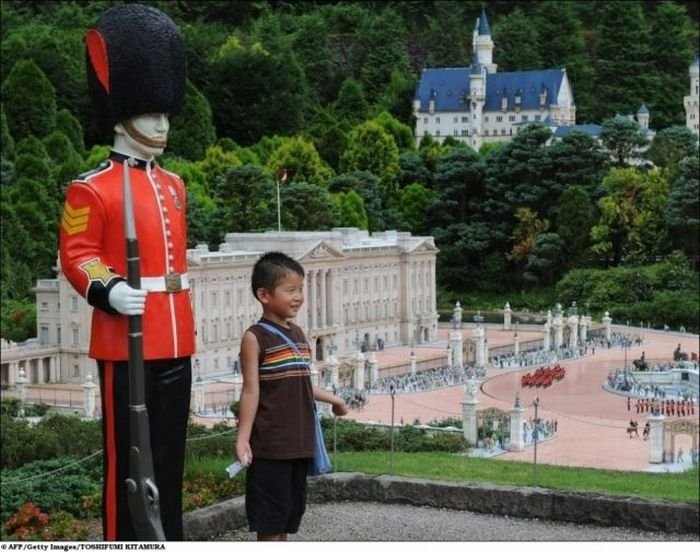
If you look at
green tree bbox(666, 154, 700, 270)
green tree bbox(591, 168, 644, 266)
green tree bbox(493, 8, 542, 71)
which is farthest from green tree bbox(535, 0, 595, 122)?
green tree bbox(666, 154, 700, 270)

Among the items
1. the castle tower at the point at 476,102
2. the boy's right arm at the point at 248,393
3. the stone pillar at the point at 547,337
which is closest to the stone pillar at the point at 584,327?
the stone pillar at the point at 547,337

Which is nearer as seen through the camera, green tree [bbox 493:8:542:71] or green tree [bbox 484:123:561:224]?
green tree [bbox 484:123:561:224]

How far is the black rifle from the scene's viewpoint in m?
4.81

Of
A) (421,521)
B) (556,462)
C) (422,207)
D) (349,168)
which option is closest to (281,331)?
(421,521)

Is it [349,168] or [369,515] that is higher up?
[349,168]

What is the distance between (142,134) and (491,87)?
56.4 metres

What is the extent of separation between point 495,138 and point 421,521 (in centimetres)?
5047

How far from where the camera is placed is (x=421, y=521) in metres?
10.8

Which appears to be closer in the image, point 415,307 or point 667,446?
point 667,446

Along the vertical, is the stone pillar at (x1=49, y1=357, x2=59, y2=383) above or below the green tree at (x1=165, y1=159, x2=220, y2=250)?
below

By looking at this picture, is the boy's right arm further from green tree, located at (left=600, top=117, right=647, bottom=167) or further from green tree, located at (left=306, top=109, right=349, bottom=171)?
green tree, located at (left=306, top=109, right=349, bottom=171)

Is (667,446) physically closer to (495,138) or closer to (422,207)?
(422,207)

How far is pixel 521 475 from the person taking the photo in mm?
13906

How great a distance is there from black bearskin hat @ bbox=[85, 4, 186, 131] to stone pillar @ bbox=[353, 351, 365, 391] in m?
23.4
